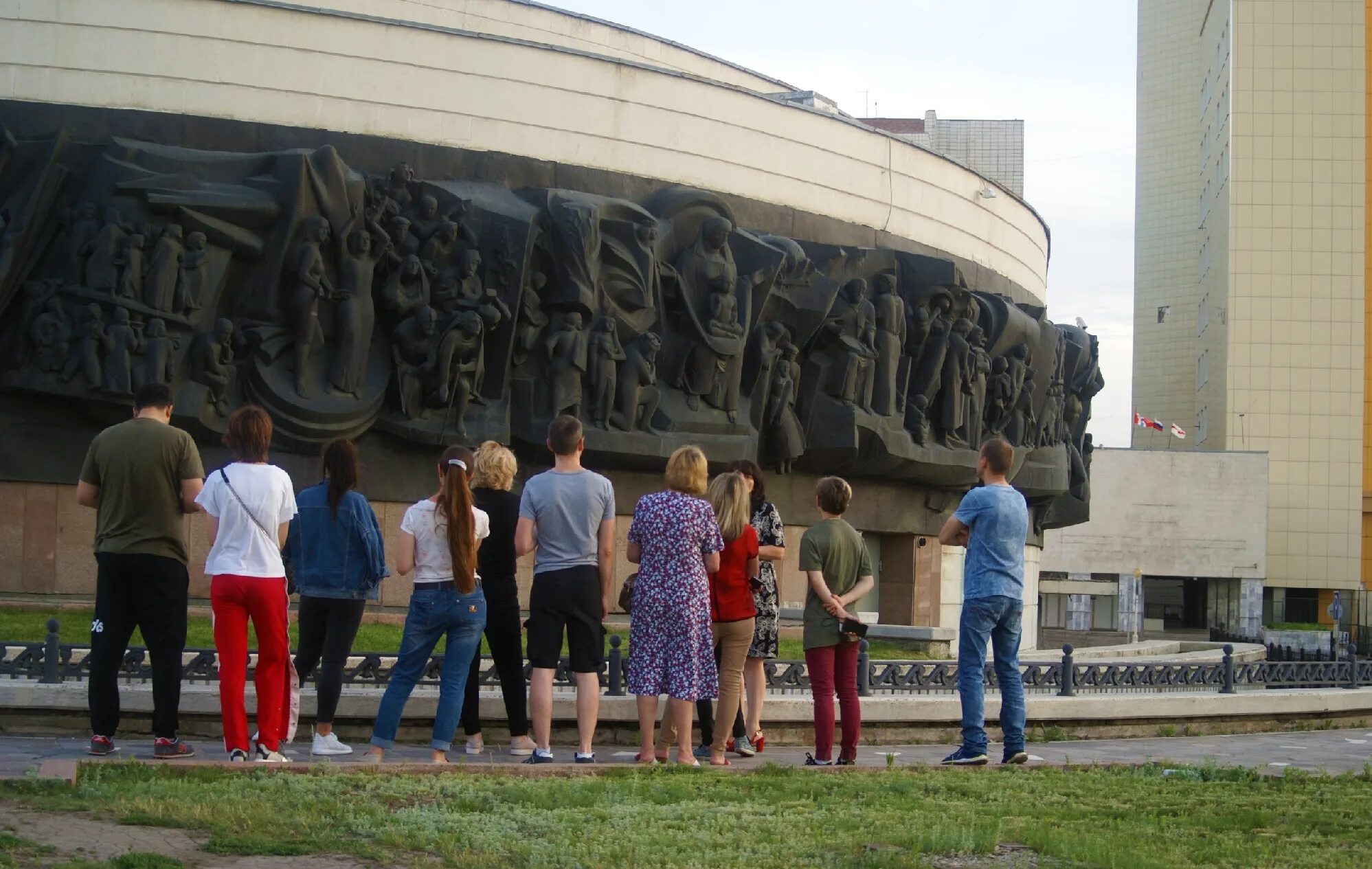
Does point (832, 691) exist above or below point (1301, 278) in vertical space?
below

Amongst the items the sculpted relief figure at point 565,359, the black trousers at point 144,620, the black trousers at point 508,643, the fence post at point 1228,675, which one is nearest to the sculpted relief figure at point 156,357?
the sculpted relief figure at point 565,359

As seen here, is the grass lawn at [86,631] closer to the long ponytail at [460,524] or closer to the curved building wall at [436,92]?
the long ponytail at [460,524]

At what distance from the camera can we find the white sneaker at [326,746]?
352 inches

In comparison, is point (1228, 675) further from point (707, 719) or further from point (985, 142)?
point (985, 142)

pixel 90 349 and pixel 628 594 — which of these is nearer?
pixel 628 594

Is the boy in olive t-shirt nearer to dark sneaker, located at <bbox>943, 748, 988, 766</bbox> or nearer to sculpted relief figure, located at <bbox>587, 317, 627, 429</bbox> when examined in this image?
dark sneaker, located at <bbox>943, 748, 988, 766</bbox>

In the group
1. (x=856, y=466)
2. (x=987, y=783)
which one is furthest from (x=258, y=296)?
(x=987, y=783)

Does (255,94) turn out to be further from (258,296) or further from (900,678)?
(900,678)

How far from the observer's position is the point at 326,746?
8961mm

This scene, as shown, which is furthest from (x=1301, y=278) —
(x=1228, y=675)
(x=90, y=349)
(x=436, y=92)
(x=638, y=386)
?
(x=90, y=349)

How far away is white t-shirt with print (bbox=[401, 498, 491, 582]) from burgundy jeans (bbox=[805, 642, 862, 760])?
2.18m

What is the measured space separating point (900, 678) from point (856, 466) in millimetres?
6844

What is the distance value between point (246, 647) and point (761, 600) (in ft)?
10.2

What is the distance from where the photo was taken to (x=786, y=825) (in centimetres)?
693
